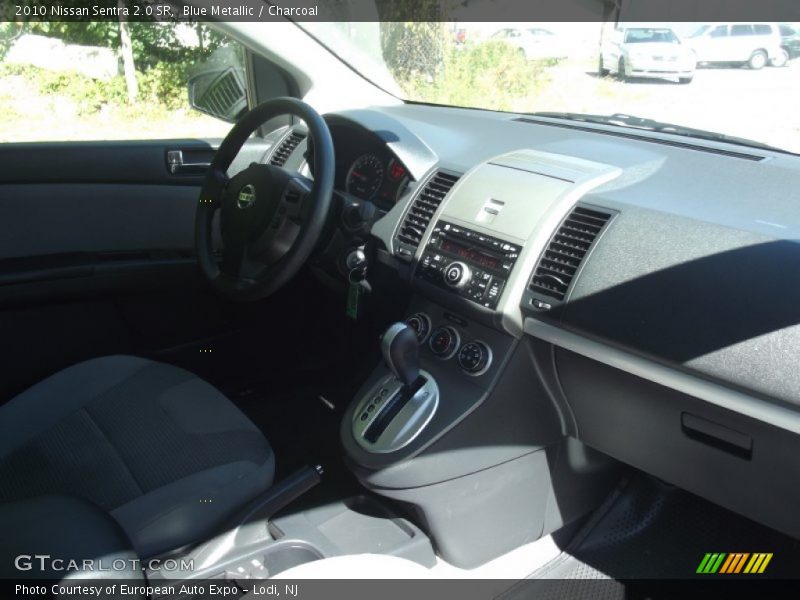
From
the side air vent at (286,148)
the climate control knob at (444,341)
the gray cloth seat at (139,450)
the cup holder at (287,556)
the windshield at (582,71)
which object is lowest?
the cup holder at (287,556)

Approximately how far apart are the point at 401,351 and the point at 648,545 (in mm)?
996

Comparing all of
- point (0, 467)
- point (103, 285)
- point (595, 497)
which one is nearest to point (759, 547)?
point (595, 497)

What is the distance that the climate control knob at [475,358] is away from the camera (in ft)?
5.78

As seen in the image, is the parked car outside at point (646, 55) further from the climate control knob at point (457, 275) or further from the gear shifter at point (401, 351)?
the gear shifter at point (401, 351)

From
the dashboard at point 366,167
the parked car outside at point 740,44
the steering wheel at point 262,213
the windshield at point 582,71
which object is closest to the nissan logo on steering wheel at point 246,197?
the steering wheel at point 262,213

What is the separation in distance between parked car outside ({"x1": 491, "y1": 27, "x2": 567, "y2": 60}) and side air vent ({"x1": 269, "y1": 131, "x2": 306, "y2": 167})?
29.3 inches

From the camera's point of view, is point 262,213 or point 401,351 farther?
point 262,213

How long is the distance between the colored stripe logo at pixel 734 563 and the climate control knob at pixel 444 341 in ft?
3.11

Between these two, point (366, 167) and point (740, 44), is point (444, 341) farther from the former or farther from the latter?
point (740, 44)

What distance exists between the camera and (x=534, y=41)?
244 centimetres

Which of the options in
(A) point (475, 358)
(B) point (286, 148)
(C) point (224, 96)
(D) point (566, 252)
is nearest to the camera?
(D) point (566, 252)

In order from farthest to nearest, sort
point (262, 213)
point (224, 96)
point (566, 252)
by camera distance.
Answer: point (224, 96), point (262, 213), point (566, 252)

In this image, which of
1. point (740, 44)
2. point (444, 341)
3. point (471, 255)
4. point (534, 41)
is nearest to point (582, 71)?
point (534, 41)

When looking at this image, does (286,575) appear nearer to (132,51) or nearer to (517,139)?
(517,139)
